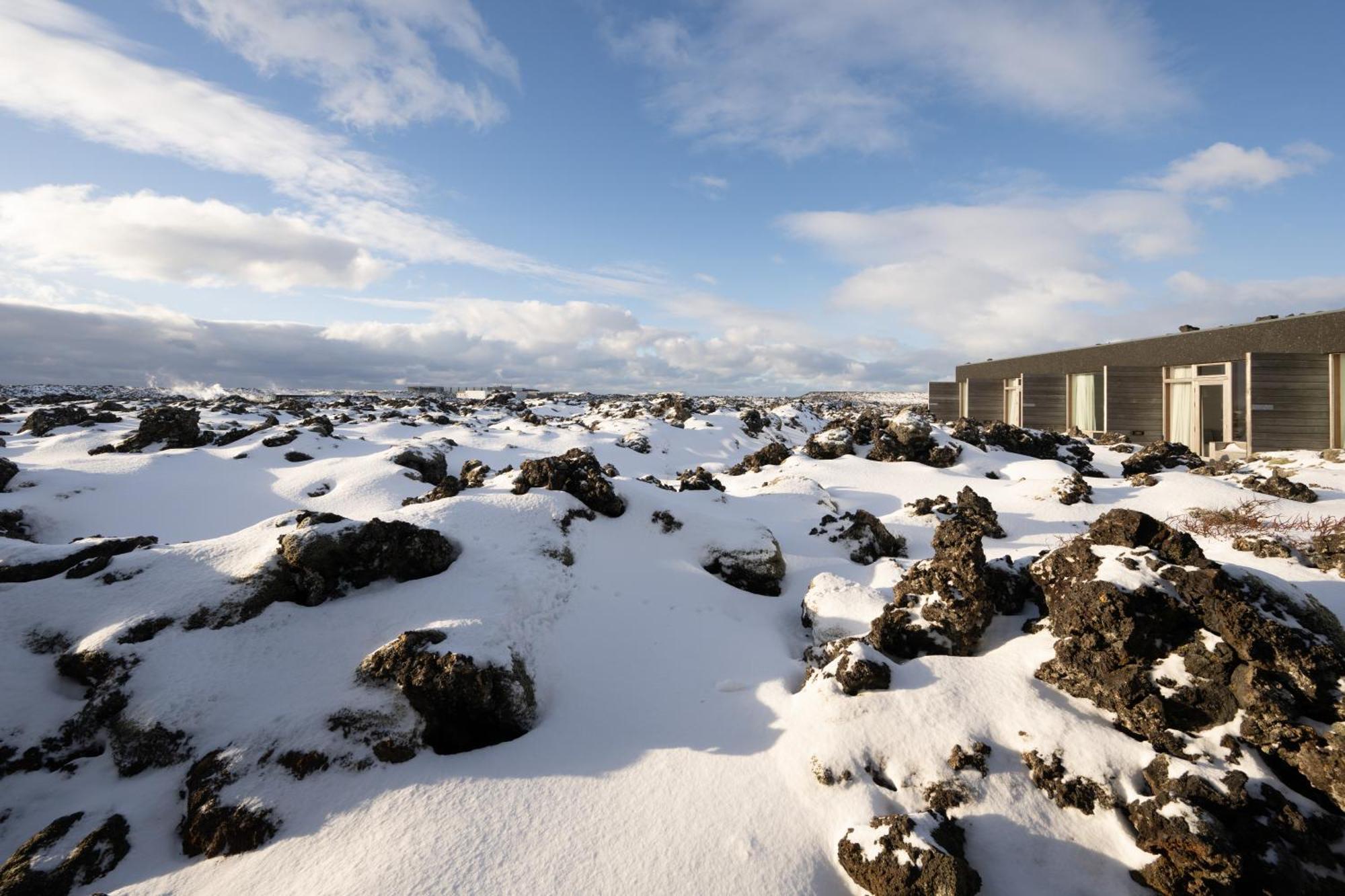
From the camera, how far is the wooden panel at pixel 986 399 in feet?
113

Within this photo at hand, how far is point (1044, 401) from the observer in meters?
29.5

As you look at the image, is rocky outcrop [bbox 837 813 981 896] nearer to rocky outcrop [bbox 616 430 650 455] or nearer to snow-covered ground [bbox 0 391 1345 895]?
snow-covered ground [bbox 0 391 1345 895]

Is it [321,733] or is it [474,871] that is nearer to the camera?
[474,871]

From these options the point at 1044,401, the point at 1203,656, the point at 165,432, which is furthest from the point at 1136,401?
the point at 165,432

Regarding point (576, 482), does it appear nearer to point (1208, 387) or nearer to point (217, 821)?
point (217, 821)

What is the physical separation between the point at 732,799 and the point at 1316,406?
2433 cm

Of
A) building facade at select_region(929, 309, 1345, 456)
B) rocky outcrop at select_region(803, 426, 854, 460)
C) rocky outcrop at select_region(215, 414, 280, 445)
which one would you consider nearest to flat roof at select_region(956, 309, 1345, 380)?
building facade at select_region(929, 309, 1345, 456)

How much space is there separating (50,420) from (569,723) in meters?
26.9

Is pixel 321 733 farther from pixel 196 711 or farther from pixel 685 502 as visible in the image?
pixel 685 502

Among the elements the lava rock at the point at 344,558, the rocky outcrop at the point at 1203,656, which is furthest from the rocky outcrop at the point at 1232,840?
the lava rock at the point at 344,558

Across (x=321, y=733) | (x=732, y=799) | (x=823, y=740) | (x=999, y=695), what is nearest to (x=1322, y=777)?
(x=999, y=695)

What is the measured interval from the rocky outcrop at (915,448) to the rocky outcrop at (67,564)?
17840mm

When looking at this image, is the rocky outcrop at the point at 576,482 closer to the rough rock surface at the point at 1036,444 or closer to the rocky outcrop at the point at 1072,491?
the rocky outcrop at the point at 1072,491

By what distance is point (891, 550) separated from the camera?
34.1 ft
